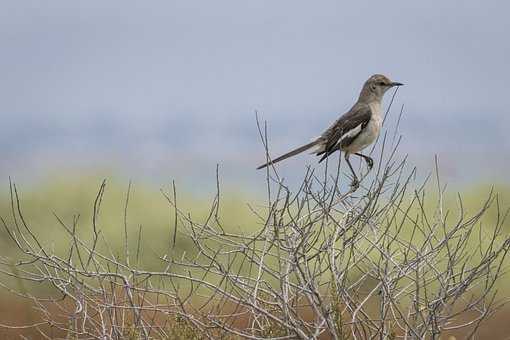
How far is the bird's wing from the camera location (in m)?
11.2

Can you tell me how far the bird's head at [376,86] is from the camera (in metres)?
12.1

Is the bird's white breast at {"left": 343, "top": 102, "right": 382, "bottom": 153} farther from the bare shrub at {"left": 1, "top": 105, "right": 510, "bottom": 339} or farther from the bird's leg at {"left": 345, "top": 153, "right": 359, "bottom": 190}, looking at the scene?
the bare shrub at {"left": 1, "top": 105, "right": 510, "bottom": 339}

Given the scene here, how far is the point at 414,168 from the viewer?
7578 mm

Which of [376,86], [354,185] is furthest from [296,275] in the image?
[376,86]

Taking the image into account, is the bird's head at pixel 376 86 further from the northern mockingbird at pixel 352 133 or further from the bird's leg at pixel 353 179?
the bird's leg at pixel 353 179

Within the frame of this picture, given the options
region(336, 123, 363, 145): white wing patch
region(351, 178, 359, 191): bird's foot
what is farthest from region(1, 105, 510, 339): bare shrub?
region(336, 123, 363, 145): white wing patch

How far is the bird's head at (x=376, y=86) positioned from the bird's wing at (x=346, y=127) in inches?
8.7

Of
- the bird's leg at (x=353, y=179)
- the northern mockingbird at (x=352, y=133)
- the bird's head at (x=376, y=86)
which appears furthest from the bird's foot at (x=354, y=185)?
the bird's head at (x=376, y=86)

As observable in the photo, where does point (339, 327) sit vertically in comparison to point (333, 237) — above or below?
below

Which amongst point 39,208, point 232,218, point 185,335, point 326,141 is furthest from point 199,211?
point 185,335

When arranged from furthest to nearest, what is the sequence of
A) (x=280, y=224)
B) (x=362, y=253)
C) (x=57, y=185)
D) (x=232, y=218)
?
(x=57, y=185), (x=232, y=218), (x=362, y=253), (x=280, y=224)

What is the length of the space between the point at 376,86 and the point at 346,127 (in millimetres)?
923

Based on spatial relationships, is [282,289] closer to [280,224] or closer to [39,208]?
[280,224]

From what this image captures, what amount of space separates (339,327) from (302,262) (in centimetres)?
57
